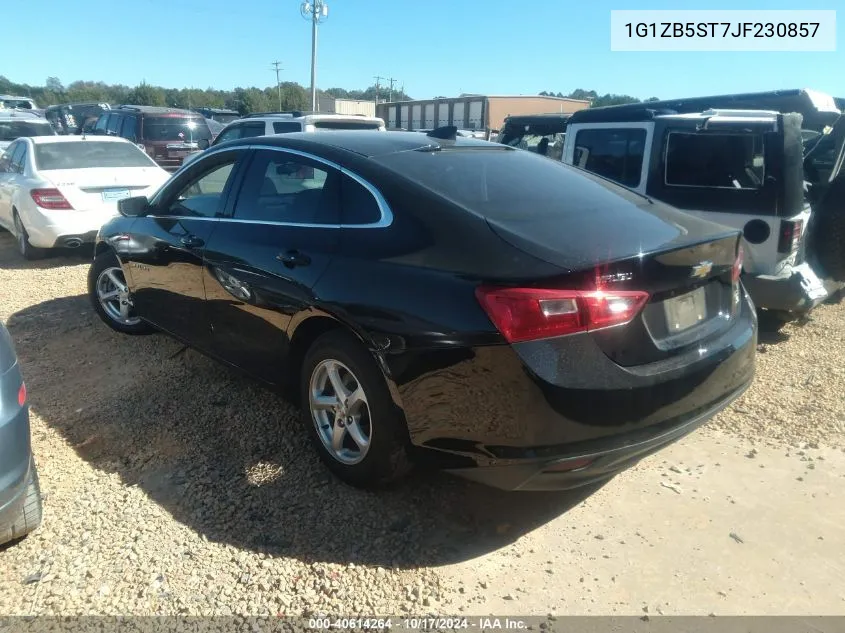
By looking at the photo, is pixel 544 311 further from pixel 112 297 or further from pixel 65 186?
pixel 65 186

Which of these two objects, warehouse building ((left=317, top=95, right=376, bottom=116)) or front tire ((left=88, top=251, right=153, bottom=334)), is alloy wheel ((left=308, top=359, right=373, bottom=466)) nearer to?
front tire ((left=88, top=251, right=153, bottom=334))

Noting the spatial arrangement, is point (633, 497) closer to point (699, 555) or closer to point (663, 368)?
point (699, 555)

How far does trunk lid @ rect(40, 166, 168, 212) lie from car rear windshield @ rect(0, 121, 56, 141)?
723cm

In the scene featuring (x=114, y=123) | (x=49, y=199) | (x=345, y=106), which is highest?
(x=345, y=106)

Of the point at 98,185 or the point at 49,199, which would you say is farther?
the point at 98,185

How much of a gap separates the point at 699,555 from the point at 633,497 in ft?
1.45

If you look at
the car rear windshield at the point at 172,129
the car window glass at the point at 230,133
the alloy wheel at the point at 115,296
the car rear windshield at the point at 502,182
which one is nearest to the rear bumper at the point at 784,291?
the car rear windshield at the point at 502,182

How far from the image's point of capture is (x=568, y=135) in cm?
669

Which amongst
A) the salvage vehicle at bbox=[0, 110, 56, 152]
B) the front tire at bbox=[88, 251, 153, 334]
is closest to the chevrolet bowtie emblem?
the front tire at bbox=[88, 251, 153, 334]

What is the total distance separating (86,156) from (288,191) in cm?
594

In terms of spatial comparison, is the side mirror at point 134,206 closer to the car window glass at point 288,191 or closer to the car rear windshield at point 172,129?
the car window glass at point 288,191

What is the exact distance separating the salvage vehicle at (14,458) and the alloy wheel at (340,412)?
1198 mm

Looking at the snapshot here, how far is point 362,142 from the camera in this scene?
3.42 meters

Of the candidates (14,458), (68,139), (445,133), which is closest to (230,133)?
(68,139)
